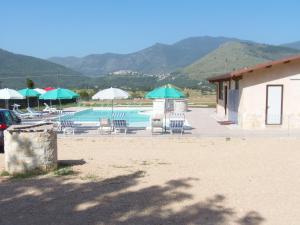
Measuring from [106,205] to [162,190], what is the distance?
136 cm

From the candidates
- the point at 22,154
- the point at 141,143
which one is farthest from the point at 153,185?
the point at 141,143

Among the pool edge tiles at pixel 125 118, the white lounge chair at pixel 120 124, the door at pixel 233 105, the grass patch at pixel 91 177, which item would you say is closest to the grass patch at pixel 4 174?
the grass patch at pixel 91 177

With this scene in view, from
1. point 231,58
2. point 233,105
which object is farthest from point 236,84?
point 231,58

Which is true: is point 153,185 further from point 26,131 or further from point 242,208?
point 26,131

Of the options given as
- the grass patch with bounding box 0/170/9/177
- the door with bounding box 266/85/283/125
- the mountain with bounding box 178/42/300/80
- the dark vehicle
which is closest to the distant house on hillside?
the door with bounding box 266/85/283/125

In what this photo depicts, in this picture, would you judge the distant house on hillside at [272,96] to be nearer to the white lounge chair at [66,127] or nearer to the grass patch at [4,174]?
the white lounge chair at [66,127]

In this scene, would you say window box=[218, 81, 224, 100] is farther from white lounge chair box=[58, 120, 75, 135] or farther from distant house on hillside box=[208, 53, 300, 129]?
white lounge chair box=[58, 120, 75, 135]

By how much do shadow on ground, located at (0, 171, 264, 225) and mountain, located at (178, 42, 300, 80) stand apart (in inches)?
3307

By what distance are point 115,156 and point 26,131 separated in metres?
3.26

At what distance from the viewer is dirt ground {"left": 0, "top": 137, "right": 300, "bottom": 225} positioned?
19.7ft

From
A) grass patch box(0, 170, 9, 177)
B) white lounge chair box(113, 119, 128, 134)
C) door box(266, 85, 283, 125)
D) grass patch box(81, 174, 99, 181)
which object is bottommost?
grass patch box(0, 170, 9, 177)

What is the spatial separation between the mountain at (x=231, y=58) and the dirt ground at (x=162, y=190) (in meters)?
80.4

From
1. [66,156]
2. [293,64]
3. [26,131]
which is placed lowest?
[66,156]

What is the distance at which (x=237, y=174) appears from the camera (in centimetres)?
900
